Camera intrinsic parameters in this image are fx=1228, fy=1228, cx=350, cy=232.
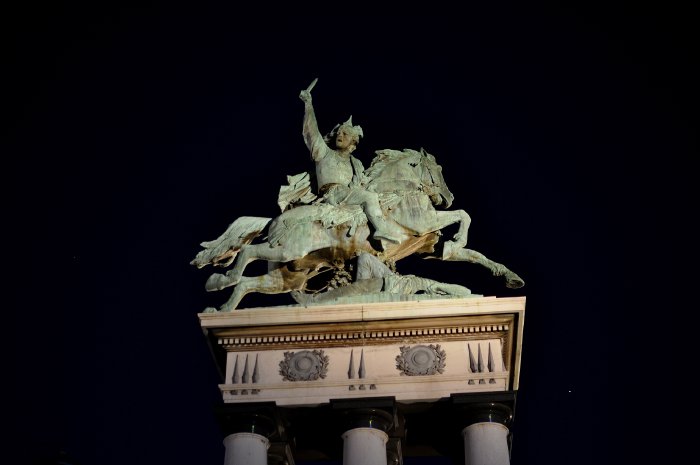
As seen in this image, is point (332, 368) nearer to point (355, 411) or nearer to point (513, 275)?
point (355, 411)

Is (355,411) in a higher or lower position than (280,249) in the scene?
lower

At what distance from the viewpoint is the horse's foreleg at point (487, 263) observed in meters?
33.2

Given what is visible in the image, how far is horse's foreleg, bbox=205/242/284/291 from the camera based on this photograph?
108 ft

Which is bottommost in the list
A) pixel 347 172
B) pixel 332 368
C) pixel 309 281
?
pixel 332 368

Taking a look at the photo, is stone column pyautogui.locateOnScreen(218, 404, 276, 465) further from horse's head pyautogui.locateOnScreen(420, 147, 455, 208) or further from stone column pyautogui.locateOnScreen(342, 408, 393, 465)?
horse's head pyautogui.locateOnScreen(420, 147, 455, 208)

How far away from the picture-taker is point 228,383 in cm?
3081

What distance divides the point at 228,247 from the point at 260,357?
4013mm

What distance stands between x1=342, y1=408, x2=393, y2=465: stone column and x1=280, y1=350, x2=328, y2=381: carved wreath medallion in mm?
1497

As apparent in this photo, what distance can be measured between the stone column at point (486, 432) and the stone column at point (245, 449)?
16.2ft

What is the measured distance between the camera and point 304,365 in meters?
30.9

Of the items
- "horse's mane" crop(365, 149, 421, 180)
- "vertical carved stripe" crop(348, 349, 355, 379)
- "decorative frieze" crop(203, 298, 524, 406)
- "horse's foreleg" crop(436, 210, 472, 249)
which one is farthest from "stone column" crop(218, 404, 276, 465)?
"horse's mane" crop(365, 149, 421, 180)

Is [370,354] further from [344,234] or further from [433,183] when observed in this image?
[433,183]

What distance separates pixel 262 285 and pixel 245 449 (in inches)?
211

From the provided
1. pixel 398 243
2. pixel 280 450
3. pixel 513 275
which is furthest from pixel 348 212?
pixel 280 450
